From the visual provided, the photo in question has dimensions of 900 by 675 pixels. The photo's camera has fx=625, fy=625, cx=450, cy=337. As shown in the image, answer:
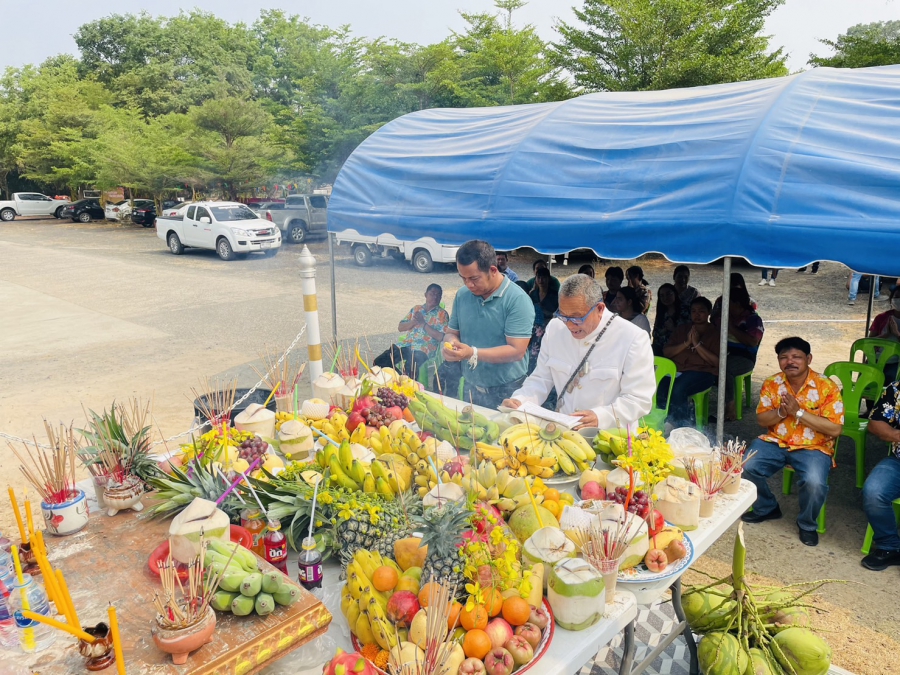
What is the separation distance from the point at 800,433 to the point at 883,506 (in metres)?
0.71

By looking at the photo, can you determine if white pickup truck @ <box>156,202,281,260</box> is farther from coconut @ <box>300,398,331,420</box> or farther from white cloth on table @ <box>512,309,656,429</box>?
white cloth on table @ <box>512,309,656,429</box>

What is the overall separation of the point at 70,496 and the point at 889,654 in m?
4.17

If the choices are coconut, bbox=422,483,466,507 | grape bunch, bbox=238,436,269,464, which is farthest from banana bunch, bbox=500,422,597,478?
grape bunch, bbox=238,436,269,464

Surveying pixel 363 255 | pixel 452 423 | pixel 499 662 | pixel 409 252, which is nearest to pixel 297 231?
pixel 363 255

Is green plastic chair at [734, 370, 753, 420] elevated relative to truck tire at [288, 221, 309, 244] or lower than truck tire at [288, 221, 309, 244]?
lower

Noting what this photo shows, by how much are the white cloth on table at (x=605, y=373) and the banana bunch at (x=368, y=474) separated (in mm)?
1320

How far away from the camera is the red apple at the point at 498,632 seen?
6.34 feet

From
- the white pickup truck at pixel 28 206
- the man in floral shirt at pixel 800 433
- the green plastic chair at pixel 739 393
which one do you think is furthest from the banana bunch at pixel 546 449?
the white pickup truck at pixel 28 206

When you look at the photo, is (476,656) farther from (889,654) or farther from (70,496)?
(889,654)

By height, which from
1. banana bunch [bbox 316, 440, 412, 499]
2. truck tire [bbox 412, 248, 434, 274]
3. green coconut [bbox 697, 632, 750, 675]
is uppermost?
banana bunch [bbox 316, 440, 412, 499]

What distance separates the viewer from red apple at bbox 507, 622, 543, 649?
1.98m

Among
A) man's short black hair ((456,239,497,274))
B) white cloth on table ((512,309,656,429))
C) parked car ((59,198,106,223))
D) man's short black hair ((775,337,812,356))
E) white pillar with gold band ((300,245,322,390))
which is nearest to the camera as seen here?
white cloth on table ((512,309,656,429))

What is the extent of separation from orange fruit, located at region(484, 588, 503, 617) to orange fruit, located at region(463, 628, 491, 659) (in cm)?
9

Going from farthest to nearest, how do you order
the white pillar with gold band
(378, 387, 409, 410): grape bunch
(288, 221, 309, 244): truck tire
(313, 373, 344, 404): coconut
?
(288, 221, 309, 244): truck tire
the white pillar with gold band
(313, 373, 344, 404): coconut
(378, 387, 409, 410): grape bunch
